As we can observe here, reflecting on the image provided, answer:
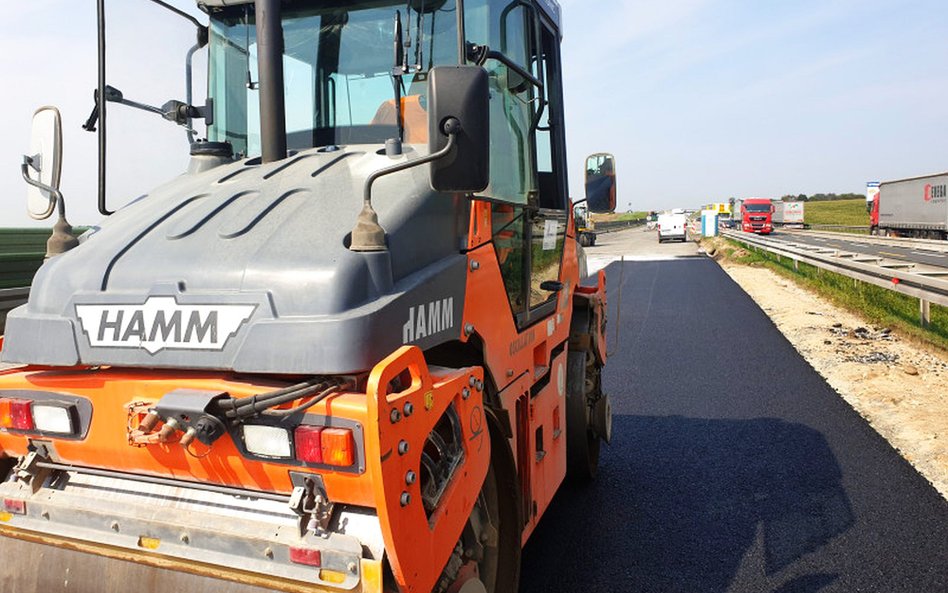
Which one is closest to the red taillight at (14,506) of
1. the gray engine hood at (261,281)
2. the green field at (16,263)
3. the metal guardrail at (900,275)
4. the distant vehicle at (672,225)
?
the gray engine hood at (261,281)

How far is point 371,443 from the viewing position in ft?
6.46

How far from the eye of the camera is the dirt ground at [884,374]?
5.77 meters

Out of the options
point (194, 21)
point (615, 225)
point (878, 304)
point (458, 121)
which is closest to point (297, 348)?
point (458, 121)

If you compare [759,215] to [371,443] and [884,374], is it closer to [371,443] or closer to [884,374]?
[884,374]

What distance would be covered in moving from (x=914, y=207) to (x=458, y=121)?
4701cm

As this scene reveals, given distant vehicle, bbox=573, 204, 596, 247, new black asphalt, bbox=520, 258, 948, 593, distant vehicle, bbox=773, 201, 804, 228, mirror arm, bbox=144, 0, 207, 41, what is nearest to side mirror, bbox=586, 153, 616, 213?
distant vehicle, bbox=573, 204, 596, 247

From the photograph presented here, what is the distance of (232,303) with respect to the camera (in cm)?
224

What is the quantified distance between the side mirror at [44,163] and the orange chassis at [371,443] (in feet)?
2.21

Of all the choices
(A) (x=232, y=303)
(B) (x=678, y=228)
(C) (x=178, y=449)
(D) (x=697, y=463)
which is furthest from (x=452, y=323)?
(B) (x=678, y=228)

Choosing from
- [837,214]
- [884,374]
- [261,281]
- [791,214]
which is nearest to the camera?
[261,281]

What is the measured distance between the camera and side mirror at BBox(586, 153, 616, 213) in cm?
531

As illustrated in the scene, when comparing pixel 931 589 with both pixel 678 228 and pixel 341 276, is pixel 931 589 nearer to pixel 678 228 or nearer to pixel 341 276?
pixel 341 276

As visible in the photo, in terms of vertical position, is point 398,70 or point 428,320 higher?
point 398,70

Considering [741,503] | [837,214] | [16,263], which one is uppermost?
[837,214]
